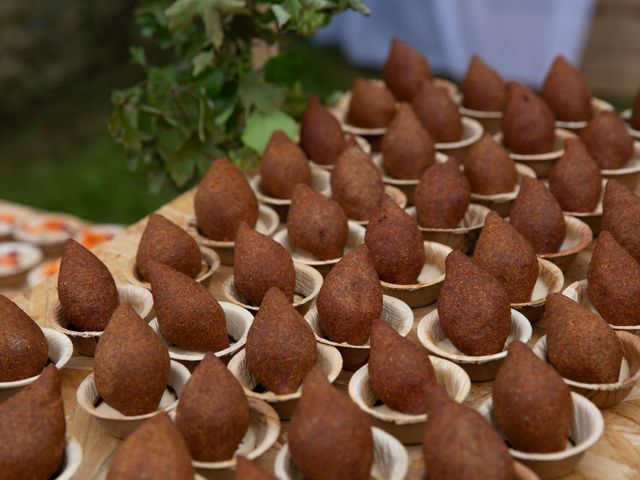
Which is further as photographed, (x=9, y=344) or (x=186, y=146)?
(x=186, y=146)

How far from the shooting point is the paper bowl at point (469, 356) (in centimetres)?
131

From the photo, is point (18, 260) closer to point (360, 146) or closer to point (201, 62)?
point (201, 62)

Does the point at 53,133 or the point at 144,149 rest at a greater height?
the point at 144,149

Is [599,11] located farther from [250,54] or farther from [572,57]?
[250,54]

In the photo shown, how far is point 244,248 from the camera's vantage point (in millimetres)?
1513

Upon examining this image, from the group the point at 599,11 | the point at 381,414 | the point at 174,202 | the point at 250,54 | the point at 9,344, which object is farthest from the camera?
the point at 599,11

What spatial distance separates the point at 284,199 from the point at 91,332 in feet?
1.99

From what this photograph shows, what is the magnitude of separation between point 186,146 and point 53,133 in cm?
277

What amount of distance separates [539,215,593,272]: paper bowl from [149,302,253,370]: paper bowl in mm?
575

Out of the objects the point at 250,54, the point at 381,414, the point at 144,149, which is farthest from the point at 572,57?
the point at 381,414

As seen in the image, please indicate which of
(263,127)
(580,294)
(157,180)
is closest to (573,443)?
(580,294)

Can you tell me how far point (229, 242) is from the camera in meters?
1.72

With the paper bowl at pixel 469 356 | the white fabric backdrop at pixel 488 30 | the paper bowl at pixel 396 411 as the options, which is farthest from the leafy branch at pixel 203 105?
the white fabric backdrop at pixel 488 30

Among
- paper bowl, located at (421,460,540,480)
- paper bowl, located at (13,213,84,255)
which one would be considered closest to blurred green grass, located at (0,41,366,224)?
paper bowl, located at (13,213,84,255)
